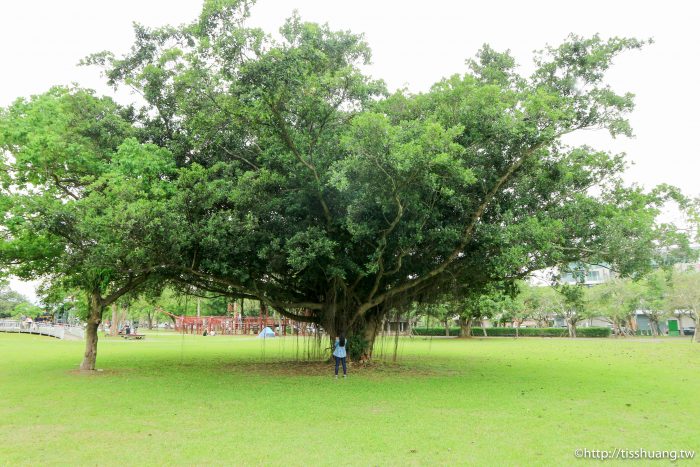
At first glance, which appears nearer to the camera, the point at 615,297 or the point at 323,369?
the point at 323,369

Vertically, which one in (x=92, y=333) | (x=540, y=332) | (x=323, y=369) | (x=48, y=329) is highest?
(x=92, y=333)

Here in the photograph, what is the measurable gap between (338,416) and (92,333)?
995 cm

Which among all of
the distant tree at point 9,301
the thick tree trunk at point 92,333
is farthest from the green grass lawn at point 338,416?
the distant tree at point 9,301

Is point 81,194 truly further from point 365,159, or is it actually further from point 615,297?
point 615,297

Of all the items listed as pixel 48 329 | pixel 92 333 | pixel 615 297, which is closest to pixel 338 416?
pixel 92 333

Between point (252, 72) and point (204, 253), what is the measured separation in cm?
483

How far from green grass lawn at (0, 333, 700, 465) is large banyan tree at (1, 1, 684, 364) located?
9.52 ft

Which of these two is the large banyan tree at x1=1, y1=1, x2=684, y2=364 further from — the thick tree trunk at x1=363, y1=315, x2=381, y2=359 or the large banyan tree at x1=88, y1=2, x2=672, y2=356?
the thick tree trunk at x1=363, y1=315, x2=381, y2=359

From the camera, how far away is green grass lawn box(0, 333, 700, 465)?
587 centimetres

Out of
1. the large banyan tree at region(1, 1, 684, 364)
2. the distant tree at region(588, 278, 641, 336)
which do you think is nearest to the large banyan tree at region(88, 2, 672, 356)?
the large banyan tree at region(1, 1, 684, 364)

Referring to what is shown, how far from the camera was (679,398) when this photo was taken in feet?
32.0

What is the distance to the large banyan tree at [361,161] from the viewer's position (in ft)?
32.7

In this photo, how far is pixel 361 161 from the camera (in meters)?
9.56

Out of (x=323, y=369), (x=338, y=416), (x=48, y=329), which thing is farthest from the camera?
(x=48, y=329)
